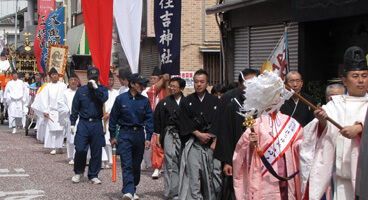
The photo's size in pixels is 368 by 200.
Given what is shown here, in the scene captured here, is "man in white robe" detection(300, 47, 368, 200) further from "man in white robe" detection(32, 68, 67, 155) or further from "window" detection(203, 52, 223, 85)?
"window" detection(203, 52, 223, 85)

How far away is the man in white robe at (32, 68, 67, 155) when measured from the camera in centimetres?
→ 1570

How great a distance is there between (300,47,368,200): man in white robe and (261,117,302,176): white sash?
81cm

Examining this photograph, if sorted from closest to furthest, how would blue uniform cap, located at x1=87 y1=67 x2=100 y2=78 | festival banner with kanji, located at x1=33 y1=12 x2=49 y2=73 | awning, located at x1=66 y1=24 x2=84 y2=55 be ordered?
blue uniform cap, located at x1=87 y1=67 x2=100 y2=78
festival banner with kanji, located at x1=33 y1=12 x2=49 y2=73
awning, located at x1=66 y1=24 x2=84 y2=55

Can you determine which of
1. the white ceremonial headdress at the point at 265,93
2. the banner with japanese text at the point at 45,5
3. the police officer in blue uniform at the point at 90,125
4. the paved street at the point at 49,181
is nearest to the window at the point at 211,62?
the paved street at the point at 49,181

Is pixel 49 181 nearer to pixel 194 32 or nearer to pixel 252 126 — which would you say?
pixel 252 126

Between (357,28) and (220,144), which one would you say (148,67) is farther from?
(220,144)

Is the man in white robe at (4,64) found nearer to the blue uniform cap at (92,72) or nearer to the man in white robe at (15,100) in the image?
the man in white robe at (15,100)

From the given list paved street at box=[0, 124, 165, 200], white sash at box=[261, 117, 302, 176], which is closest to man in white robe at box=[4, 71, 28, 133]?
paved street at box=[0, 124, 165, 200]

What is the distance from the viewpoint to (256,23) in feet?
46.7

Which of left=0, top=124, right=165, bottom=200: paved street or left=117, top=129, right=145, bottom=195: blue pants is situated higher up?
left=117, top=129, right=145, bottom=195: blue pants

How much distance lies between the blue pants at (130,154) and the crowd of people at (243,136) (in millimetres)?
15

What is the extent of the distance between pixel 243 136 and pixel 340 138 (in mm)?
1455

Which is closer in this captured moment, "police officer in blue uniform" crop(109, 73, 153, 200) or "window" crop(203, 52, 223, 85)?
"police officer in blue uniform" crop(109, 73, 153, 200)

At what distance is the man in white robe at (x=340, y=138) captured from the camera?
4859mm
